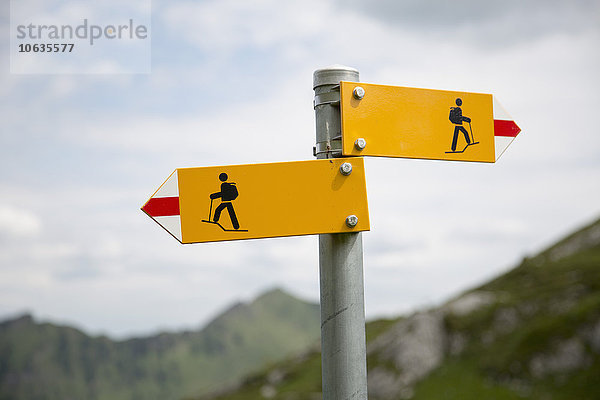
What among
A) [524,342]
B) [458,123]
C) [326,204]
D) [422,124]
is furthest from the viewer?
[524,342]

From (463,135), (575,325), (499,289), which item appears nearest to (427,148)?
(463,135)

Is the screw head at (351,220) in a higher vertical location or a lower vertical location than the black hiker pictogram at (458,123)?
lower

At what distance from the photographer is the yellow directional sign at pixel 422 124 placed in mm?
3904

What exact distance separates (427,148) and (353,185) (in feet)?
2.31

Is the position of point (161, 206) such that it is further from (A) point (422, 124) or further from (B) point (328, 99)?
(A) point (422, 124)

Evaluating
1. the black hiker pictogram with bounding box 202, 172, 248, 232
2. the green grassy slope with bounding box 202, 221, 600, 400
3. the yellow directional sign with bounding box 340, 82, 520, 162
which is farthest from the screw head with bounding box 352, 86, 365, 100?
the green grassy slope with bounding box 202, 221, 600, 400

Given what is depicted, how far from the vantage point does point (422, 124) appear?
421 cm

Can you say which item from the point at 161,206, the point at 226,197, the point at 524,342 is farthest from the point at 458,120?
the point at 524,342

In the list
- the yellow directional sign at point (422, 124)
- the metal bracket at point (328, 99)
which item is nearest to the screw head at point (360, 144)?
the yellow directional sign at point (422, 124)

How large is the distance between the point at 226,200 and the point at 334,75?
43.5 inches

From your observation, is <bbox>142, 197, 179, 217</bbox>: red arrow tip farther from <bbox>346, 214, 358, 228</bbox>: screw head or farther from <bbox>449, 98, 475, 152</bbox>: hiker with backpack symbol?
<bbox>449, 98, 475, 152</bbox>: hiker with backpack symbol

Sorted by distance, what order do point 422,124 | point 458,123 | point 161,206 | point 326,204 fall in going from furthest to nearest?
point 458,123
point 422,124
point 326,204
point 161,206

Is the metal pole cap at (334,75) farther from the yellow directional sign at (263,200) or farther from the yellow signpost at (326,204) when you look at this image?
the yellow directional sign at (263,200)

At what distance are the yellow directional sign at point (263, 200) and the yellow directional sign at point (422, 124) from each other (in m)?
0.24
